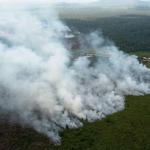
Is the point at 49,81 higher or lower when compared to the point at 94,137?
higher

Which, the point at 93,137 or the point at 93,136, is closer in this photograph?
the point at 93,137

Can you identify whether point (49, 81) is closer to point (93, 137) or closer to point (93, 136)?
point (93, 136)

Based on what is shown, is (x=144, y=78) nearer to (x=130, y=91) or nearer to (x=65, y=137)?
(x=130, y=91)

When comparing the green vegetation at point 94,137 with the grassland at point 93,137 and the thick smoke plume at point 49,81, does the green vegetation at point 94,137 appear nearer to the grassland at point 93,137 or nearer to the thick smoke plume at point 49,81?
the grassland at point 93,137

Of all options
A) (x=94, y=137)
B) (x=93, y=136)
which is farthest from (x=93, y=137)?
(x=93, y=136)

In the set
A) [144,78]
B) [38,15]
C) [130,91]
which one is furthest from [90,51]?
[38,15]

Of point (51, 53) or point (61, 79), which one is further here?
point (51, 53)

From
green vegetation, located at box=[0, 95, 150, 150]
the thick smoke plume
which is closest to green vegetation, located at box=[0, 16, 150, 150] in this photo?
green vegetation, located at box=[0, 95, 150, 150]
